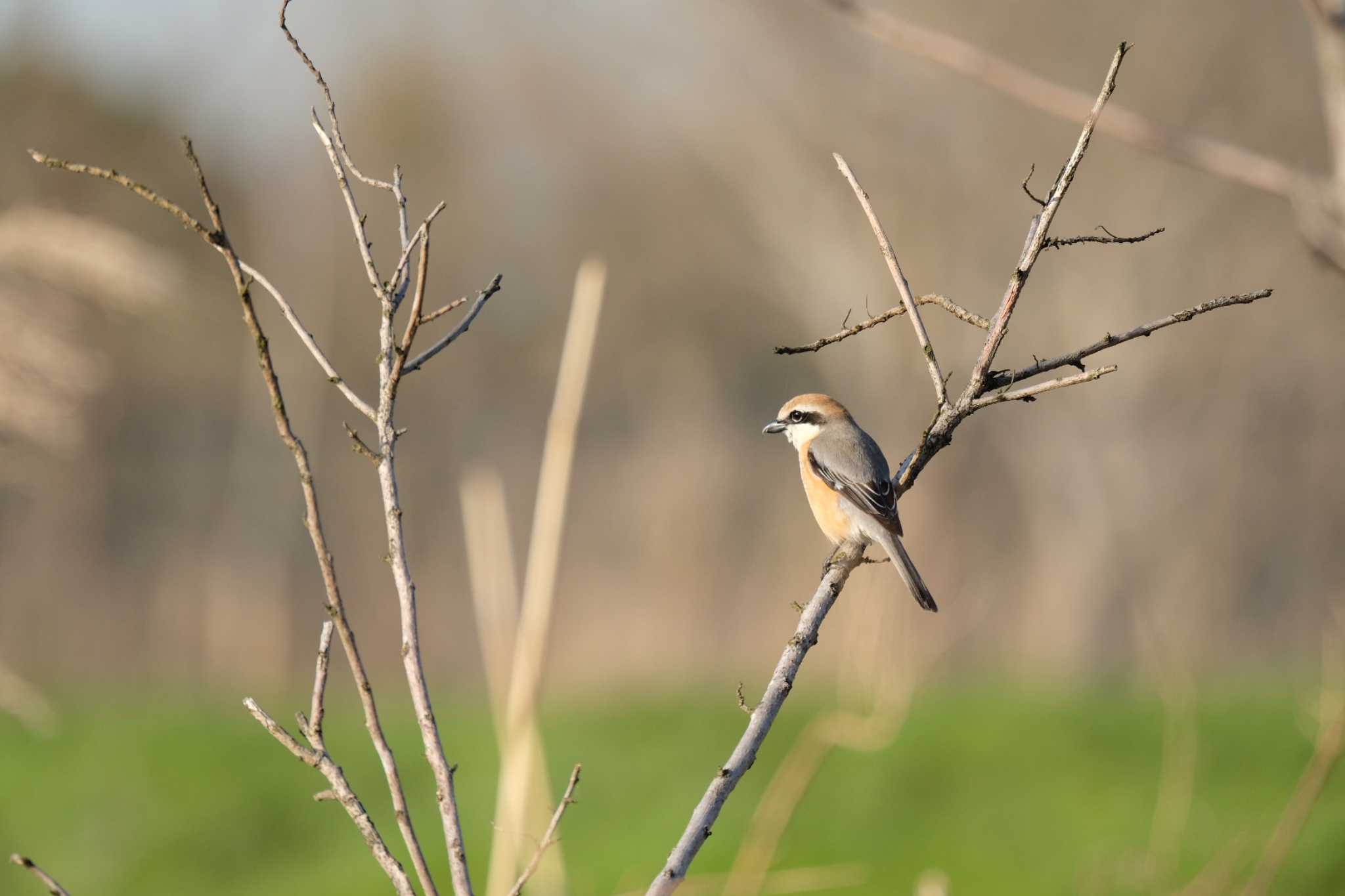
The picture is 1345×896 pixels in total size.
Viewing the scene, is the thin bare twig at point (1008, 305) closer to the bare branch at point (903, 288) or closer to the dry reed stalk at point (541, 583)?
the bare branch at point (903, 288)

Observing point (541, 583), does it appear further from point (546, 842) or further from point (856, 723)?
point (546, 842)

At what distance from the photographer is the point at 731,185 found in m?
20.5

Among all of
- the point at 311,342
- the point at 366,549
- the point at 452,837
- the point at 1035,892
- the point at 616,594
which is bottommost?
Result: the point at 452,837

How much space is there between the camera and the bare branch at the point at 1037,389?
4.00ft

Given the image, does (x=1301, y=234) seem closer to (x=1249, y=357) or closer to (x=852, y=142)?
(x=852, y=142)

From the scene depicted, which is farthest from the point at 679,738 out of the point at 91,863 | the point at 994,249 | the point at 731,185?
the point at 731,185

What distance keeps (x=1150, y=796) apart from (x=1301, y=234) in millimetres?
7978

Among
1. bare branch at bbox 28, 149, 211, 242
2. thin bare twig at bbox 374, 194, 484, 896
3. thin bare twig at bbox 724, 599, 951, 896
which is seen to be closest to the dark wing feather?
thin bare twig at bbox 724, 599, 951, 896

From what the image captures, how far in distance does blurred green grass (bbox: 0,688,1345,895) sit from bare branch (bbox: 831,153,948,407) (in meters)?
6.37

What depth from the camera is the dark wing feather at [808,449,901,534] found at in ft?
10.6

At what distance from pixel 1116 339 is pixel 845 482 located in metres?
2.18

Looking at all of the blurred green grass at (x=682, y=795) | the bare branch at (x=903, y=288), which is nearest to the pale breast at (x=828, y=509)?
the bare branch at (x=903, y=288)

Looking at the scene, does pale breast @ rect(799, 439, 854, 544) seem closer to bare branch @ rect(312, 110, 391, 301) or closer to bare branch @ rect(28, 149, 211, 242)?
bare branch @ rect(312, 110, 391, 301)

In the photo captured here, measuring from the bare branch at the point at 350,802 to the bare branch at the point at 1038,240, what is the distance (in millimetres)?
641
